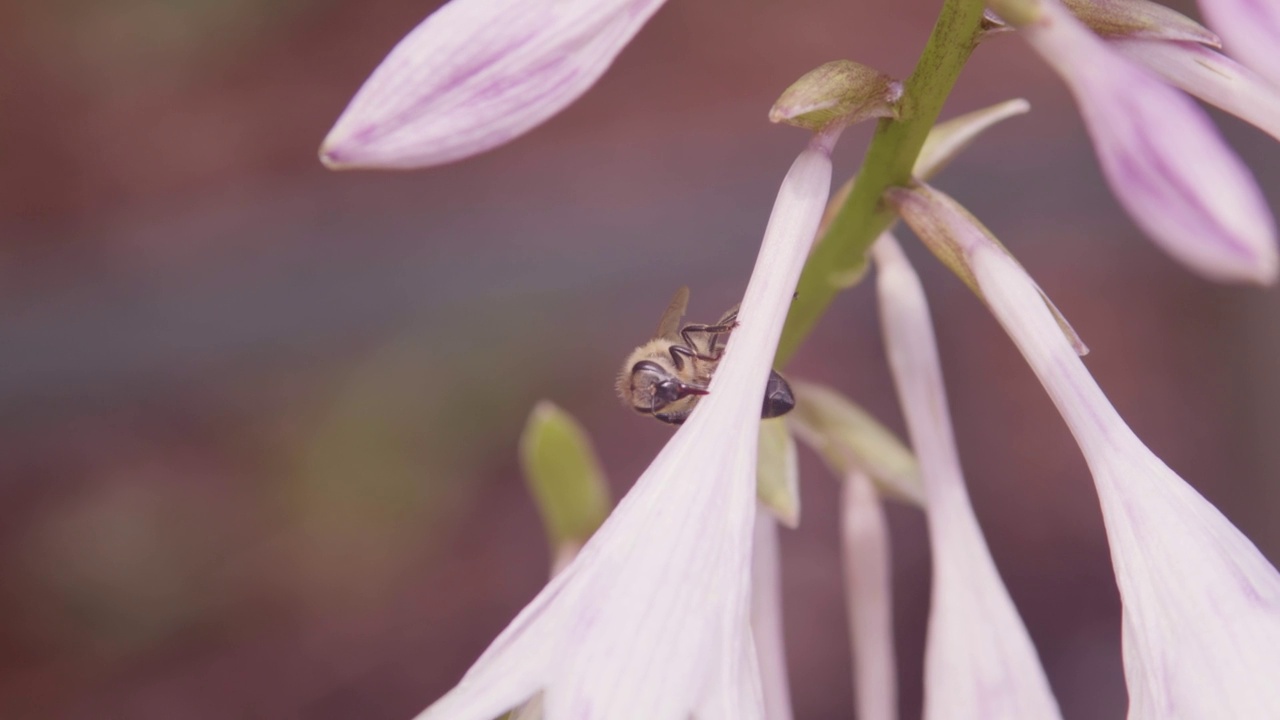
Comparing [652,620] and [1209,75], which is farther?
[1209,75]

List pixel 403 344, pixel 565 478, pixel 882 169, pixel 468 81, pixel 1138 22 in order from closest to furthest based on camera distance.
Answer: pixel 468 81, pixel 1138 22, pixel 882 169, pixel 565 478, pixel 403 344

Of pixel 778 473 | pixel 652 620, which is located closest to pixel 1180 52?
pixel 778 473

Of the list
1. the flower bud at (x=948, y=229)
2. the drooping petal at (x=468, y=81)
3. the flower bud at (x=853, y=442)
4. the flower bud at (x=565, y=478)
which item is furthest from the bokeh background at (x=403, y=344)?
the drooping petal at (x=468, y=81)

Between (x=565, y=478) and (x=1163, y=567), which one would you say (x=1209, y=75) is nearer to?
(x=1163, y=567)

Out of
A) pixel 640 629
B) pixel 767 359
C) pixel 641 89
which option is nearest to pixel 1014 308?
pixel 767 359

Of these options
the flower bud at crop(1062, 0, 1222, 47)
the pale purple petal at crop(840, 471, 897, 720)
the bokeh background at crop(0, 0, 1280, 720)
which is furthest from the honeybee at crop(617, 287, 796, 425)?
the bokeh background at crop(0, 0, 1280, 720)

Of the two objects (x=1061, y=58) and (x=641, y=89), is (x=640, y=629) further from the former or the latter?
(x=641, y=89)

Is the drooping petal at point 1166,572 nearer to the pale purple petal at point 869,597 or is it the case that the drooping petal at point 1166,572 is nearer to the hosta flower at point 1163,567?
the hosta flower at point 1163,567
